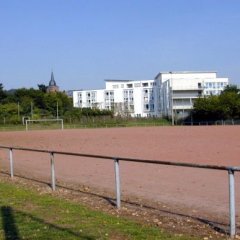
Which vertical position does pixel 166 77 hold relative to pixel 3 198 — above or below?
above

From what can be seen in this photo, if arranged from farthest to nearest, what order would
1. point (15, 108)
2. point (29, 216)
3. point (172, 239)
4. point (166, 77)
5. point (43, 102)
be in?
point (166, 77), point (43, 102), point (15, 108), point (29, 216), point (172, 239)

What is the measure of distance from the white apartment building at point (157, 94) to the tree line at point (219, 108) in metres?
7.79

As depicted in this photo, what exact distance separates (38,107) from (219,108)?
50794 mm

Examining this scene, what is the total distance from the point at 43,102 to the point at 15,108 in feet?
57.9

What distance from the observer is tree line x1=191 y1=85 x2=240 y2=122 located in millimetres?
116500

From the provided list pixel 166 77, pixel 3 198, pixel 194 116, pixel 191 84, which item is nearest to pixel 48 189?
pixel 3 198

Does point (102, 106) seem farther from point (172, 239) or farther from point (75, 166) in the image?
point (172, 239)

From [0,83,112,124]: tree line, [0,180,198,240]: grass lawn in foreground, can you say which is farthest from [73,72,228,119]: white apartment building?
[0,180,198,240]: grass lawn in foreground

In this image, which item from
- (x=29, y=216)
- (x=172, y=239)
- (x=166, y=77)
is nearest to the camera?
(x=172, y=239)

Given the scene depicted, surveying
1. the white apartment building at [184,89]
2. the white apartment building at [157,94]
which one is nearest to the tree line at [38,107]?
the white apartment building at [157,94]

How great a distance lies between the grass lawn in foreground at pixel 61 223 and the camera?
750cm

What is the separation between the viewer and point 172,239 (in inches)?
282

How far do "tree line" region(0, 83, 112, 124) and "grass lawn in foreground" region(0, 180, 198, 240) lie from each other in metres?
103

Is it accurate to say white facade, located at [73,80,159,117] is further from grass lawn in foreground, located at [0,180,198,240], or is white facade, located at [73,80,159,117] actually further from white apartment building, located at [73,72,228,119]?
grass lawn in foreground, located at [0,180,198,240]
